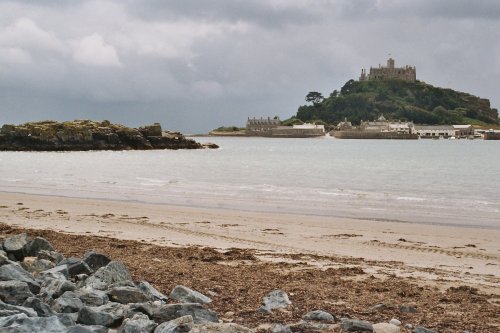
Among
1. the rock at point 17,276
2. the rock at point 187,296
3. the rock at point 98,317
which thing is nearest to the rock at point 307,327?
the rock at point 187,296

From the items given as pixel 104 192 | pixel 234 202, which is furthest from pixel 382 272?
pixel 104 192

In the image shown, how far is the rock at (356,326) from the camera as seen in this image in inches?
251

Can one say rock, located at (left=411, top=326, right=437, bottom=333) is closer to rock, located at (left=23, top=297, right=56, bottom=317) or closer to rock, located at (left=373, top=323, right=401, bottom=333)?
rock, located at (left=373, top=323, right=401, bottom=333)

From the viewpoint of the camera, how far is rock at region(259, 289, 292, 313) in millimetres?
7179

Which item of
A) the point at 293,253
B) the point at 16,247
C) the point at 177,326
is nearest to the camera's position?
the point at 177,326

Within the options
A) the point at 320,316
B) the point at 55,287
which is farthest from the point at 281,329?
the point at 55,287

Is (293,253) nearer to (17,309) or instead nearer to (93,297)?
(93,297)

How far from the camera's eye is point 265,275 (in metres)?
9.41

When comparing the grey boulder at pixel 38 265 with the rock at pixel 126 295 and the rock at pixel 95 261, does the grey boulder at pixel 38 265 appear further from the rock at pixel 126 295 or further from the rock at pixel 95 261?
the rock at pixel 126 295

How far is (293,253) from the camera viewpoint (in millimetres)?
12219

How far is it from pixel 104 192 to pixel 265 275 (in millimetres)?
20949

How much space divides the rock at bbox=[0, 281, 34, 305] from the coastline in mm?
5883

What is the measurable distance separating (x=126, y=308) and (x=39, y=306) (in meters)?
0.92

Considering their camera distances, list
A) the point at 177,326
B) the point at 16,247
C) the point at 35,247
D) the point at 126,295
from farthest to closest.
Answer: the point at 35,247
the point at 16,247
the point at 126,295
the point at 177,326
